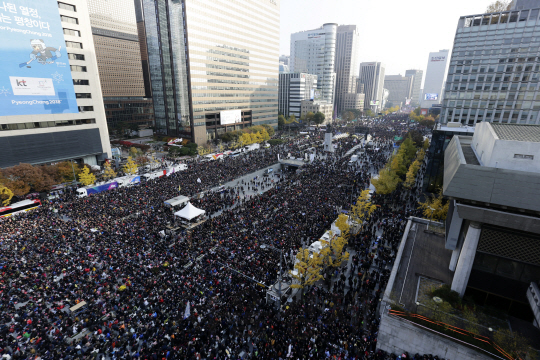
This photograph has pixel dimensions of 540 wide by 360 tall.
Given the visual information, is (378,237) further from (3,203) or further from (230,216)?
(3,203)

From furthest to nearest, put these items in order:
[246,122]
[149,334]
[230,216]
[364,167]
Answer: [246,122], [364,167], [230,216], [149,334]

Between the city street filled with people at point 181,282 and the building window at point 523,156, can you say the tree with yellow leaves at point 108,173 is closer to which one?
the city street filled with people at point 181,282

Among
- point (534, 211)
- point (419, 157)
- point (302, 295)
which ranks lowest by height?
point (302, 295)

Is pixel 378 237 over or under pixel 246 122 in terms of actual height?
under

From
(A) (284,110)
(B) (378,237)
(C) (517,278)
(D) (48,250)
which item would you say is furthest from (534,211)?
(A) (284,110)

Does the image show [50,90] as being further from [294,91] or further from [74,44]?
[294,91]

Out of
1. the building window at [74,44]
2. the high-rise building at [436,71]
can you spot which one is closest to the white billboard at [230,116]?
the building window at [74,44]
